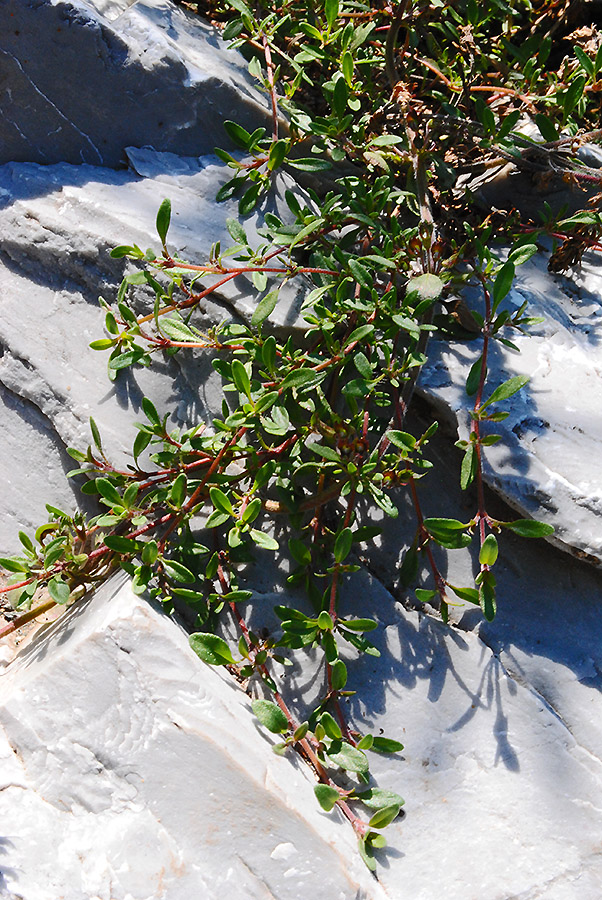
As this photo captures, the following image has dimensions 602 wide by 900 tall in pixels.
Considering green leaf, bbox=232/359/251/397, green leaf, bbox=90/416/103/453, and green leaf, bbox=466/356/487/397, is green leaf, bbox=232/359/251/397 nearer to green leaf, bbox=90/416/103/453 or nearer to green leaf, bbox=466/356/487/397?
green leaf, bbox=90/416/103/453

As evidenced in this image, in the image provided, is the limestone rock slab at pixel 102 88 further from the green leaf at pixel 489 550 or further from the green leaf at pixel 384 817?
the green leaf at pixel 384 817

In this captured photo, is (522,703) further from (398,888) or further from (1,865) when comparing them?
(1,865)

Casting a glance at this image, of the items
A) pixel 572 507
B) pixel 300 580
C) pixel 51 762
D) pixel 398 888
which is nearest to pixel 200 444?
pixel 300 580

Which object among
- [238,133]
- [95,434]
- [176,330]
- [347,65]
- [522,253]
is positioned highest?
[347,65]

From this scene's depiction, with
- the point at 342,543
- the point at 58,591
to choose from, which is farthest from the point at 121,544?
the point at 342,543

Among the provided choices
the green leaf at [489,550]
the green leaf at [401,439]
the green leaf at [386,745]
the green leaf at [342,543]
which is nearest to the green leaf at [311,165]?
the green leaf at [401,439]

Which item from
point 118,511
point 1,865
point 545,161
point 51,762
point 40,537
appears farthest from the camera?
point 545,161

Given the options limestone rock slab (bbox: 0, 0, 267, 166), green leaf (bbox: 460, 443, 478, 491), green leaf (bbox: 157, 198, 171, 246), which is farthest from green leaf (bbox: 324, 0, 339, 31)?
green leaf (bbox: 460, 443, 478, 491)

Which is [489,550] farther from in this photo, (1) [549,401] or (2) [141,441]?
(2) [141,441]
